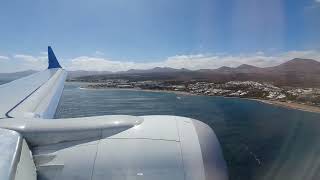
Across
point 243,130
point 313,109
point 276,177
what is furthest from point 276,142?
point 313,109

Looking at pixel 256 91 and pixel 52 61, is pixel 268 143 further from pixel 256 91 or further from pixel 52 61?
pixel 256 91

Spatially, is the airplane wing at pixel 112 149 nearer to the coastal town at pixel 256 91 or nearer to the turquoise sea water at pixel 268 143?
the turquoise sea water at pixel 268 143

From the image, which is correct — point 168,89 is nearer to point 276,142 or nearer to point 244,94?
point 244,94

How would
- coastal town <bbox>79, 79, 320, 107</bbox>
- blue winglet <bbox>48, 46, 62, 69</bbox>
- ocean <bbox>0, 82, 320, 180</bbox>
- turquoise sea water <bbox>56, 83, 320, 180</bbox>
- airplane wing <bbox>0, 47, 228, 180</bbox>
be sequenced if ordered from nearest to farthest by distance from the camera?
airplane wing <bbox>0, 47, 228, 180</bbox> → blue winglet <bbox>48, 46, 62, 69</bbox> → ocean <bbox>0, 82, 320, 180</bbox> → turquoise sea water <bbox>56, 83, 320, 180</bbox> → coastal town <bbox>79, 79, 320, 107</bbox>

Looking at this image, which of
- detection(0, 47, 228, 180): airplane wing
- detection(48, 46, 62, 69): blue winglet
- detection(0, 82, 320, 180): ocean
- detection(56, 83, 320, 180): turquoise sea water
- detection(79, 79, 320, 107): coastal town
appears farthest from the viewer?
detection(79, 79, 320, 107): coastal town

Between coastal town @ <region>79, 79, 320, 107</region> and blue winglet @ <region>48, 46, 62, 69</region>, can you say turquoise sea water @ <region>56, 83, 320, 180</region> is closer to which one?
blue winglet @ <region>48, 46, 62, 69</region>

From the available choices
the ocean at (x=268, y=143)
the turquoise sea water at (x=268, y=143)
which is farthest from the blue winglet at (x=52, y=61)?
the turquoise sea water at (x=268, y=143)

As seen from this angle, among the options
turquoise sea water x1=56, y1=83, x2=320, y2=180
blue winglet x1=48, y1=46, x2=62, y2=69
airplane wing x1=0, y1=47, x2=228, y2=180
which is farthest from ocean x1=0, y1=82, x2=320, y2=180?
airplane wing x1=0, y1=47, x2=228, y2=180

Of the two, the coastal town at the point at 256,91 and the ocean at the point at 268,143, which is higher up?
the coastal town at the point at 256,91
